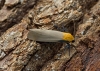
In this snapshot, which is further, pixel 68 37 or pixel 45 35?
pixel 45 35

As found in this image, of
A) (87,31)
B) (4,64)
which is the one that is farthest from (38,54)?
(87,31)

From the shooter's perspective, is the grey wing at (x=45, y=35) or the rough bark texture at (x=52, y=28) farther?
the grey wing at (x=45, y=35)

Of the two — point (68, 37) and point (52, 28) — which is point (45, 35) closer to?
point (52, 28)

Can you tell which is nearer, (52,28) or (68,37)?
(68,37)

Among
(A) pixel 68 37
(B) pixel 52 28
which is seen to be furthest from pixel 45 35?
(A) pixel 68 37
